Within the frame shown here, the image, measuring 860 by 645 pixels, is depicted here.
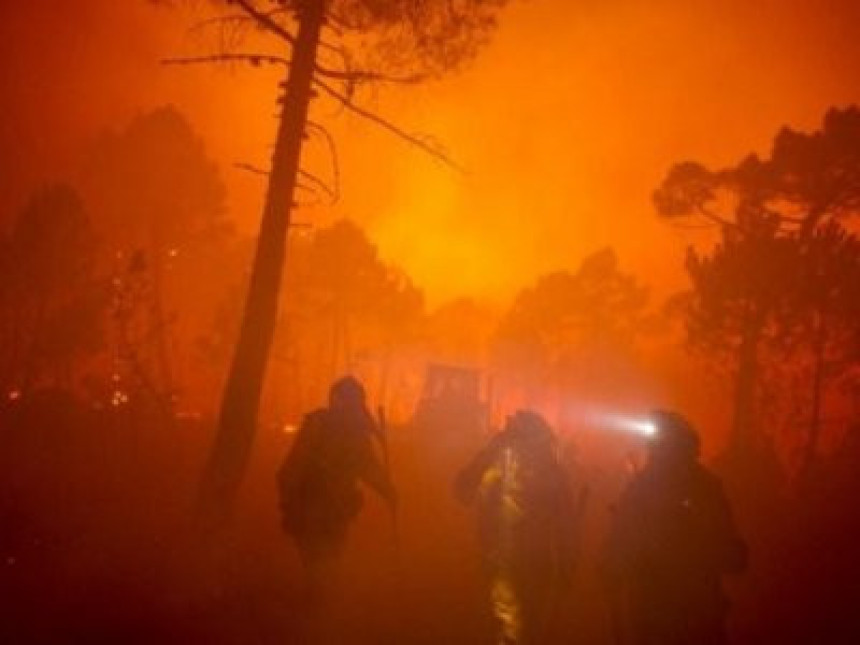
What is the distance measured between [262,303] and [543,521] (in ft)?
15.9

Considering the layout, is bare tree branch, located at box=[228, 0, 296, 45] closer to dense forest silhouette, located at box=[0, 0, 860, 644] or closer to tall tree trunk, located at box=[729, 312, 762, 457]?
dense forest silhouette, located at box=[0, 0, 860, 644]

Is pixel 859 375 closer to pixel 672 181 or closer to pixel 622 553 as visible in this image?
pixel 672 181

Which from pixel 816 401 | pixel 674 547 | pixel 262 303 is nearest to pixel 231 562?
pixel 262 303

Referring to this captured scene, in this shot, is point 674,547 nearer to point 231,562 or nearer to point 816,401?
point 231,562

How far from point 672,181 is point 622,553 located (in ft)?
70.0

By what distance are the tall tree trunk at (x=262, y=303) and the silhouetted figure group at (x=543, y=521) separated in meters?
2.30

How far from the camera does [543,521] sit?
23.2 feet

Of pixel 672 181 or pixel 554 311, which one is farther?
A: pixel 554 311

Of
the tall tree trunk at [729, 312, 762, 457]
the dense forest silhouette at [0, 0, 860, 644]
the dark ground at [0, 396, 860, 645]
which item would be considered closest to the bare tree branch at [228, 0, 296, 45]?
the dense forest silhouette at [0, 0, 860, 644]

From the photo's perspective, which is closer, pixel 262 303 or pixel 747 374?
pixel 262 303

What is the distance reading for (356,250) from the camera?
48.0 m

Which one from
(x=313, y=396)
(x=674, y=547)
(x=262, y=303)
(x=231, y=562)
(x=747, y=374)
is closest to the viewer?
(x=674, y=547)

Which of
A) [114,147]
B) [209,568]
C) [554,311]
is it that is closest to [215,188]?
[114,147]

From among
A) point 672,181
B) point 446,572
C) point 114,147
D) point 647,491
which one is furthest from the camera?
point 114,147
